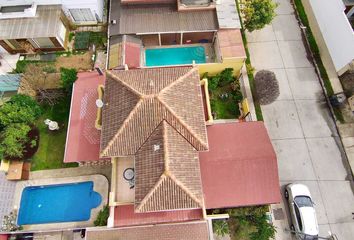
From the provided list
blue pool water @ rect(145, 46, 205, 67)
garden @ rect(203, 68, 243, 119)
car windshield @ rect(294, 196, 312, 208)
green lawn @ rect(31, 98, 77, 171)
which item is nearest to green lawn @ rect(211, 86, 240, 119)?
garden @ rect(203, 68, 243, 119)

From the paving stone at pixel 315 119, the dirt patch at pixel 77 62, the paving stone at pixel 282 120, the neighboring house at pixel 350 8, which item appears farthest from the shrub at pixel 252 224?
the neighboring house at pixel 350 8

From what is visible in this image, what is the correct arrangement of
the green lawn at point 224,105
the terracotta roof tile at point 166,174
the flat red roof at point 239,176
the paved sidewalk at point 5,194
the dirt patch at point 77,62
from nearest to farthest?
1. the terracotta roof tile at point 166,174
2. the flat red roof at point 239,176
3. the paved sidewalk at point 5,194
4. the green lawn at point 224,105
5. the dirt patch at point 77,62

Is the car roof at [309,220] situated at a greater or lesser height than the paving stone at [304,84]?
lesser

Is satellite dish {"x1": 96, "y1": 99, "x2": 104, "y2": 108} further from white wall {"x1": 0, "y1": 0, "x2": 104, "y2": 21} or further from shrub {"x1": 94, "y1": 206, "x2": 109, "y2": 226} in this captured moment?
white wall {"x1": 0, "y1": 0, "x2": 104, "y2": 21}

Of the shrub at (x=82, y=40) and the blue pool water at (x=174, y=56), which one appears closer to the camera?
the blue pool water at (x=174, y=56)

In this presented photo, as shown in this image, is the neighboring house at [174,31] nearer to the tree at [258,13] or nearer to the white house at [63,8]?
the tree at [258,13]

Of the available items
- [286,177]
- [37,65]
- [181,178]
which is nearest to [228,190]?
[181,178]

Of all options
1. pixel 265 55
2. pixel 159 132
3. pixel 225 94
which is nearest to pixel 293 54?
pixel 265 55

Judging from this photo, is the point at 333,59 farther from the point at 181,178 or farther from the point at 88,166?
the point at 88,166
